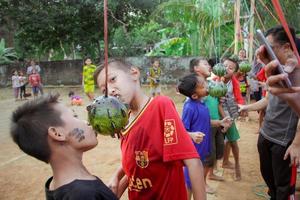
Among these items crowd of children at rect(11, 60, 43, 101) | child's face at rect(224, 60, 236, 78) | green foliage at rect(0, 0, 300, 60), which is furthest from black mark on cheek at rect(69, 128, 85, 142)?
green foliage at rect(0, 0, 300, 60)

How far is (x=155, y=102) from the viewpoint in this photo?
6.84ft

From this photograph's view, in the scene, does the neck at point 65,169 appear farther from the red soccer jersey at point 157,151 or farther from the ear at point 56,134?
the red soccer jersey at point 157,151

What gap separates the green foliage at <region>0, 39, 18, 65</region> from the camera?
21208 mm

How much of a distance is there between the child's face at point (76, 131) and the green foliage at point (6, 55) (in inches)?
815

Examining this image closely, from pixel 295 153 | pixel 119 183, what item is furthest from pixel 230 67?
pixel 119 183

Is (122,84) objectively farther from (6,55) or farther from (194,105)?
(6,55)

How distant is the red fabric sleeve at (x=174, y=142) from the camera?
1.98 meters

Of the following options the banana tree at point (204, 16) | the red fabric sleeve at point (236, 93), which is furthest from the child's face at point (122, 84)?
the banana tree at point (204, 16)

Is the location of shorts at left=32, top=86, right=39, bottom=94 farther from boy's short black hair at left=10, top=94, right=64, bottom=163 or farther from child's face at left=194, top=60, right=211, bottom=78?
boy's short black hair at left=10, top=94, right=64, bottom=163

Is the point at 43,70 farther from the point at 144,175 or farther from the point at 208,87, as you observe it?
the point at 144,175

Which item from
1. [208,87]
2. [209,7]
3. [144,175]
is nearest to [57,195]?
[144,175]

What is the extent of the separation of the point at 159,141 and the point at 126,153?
26cm

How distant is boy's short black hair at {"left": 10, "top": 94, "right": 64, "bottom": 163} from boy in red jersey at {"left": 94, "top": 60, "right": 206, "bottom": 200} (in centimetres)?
39

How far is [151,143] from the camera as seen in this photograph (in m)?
2.06
